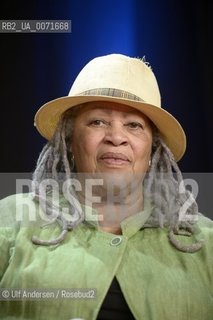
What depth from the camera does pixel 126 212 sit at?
1166 millimetres

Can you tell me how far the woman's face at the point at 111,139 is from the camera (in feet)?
3.64

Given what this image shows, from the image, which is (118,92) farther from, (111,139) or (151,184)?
(151,184)

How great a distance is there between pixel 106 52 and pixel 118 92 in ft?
0.68

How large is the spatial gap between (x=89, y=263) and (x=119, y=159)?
257 millimetres

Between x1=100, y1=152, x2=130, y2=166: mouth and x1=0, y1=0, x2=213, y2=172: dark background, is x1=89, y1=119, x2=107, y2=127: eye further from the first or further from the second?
x1=0, y1=0, x2=213, y2=172: dark background

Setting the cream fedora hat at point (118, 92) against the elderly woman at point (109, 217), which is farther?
the cream fedora hat at point (118, 92)

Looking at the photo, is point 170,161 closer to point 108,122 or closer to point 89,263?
point 108,122

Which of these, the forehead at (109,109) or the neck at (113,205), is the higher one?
the forehead at (109,109)

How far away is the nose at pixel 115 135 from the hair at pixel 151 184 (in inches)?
5.3

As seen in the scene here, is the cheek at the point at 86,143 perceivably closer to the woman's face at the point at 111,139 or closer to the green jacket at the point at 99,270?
the woman's face at the point at 111,139

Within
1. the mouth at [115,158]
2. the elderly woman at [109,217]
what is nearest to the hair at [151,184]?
the elderly woman at [109,217]

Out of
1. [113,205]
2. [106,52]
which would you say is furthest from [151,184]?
[106,52]

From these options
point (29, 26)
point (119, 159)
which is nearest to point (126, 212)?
point (119, 159)

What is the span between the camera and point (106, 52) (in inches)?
50.4
